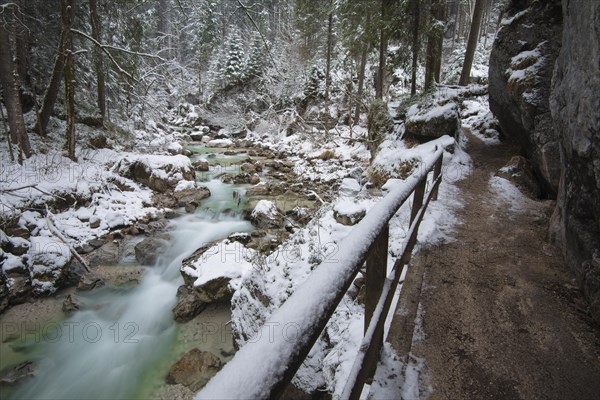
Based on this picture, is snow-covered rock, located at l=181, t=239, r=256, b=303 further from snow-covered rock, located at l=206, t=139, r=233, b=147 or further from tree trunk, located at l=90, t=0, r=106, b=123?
snow-covered rock, located at l=206, t=139, r=233, b=147

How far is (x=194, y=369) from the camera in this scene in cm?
558

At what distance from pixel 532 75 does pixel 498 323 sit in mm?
7205

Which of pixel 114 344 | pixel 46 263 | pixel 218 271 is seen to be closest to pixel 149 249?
pixel 46 263

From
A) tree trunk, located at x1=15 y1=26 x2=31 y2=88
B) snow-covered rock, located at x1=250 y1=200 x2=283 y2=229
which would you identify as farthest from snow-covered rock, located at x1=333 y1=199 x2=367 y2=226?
tree trunk, located at x1=15 y1=26 x2=31 y2=88

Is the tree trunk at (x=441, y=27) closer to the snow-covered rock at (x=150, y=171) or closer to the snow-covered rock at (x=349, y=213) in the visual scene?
the snow-covered rock at (x=349, y=213)

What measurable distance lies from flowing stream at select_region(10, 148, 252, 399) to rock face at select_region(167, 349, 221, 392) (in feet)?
0.97

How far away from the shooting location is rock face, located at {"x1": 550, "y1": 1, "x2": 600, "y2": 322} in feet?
8.47

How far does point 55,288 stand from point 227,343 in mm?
4528

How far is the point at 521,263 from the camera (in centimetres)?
382

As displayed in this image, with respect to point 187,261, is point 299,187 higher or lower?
higher

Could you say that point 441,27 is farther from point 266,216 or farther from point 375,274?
point 375,274

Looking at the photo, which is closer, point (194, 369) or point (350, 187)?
point (194, 369)

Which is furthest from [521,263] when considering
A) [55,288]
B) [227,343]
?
[55,288]

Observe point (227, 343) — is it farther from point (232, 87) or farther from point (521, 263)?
point (232, 87)
